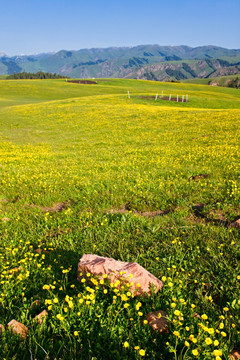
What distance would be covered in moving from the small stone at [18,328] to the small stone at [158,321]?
1.74 m

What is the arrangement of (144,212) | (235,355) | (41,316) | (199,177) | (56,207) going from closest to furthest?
(235,355)
(41,316)
(144,212)
(56,207)
(199,177)

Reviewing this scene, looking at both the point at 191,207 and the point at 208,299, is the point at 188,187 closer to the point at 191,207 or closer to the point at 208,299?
the point at 191,207

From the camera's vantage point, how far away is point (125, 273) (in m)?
3.78

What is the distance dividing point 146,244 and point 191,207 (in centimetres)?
248

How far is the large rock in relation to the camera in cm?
372

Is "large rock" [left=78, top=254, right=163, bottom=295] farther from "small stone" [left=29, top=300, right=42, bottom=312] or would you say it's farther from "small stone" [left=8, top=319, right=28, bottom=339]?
"small stone" [left=8, top=319, right=28, bottom=339]

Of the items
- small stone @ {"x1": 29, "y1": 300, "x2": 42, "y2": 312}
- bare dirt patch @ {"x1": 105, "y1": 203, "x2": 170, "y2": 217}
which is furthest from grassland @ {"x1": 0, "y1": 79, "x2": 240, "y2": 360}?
bare dirt patch @ {"x1": 105, "y1": 203, "x2": 170, "y2": 217}

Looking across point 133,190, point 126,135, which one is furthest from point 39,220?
point 126,135

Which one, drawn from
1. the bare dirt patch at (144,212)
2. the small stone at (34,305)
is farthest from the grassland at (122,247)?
the bare dirt patch at (144,212)

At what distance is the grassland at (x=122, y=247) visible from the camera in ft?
9.85

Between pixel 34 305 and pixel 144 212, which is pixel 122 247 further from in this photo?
pixel 144 212

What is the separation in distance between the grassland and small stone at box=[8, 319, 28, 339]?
74mm

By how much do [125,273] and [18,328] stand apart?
1700 mm

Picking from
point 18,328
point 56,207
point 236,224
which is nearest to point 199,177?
point 236,224
